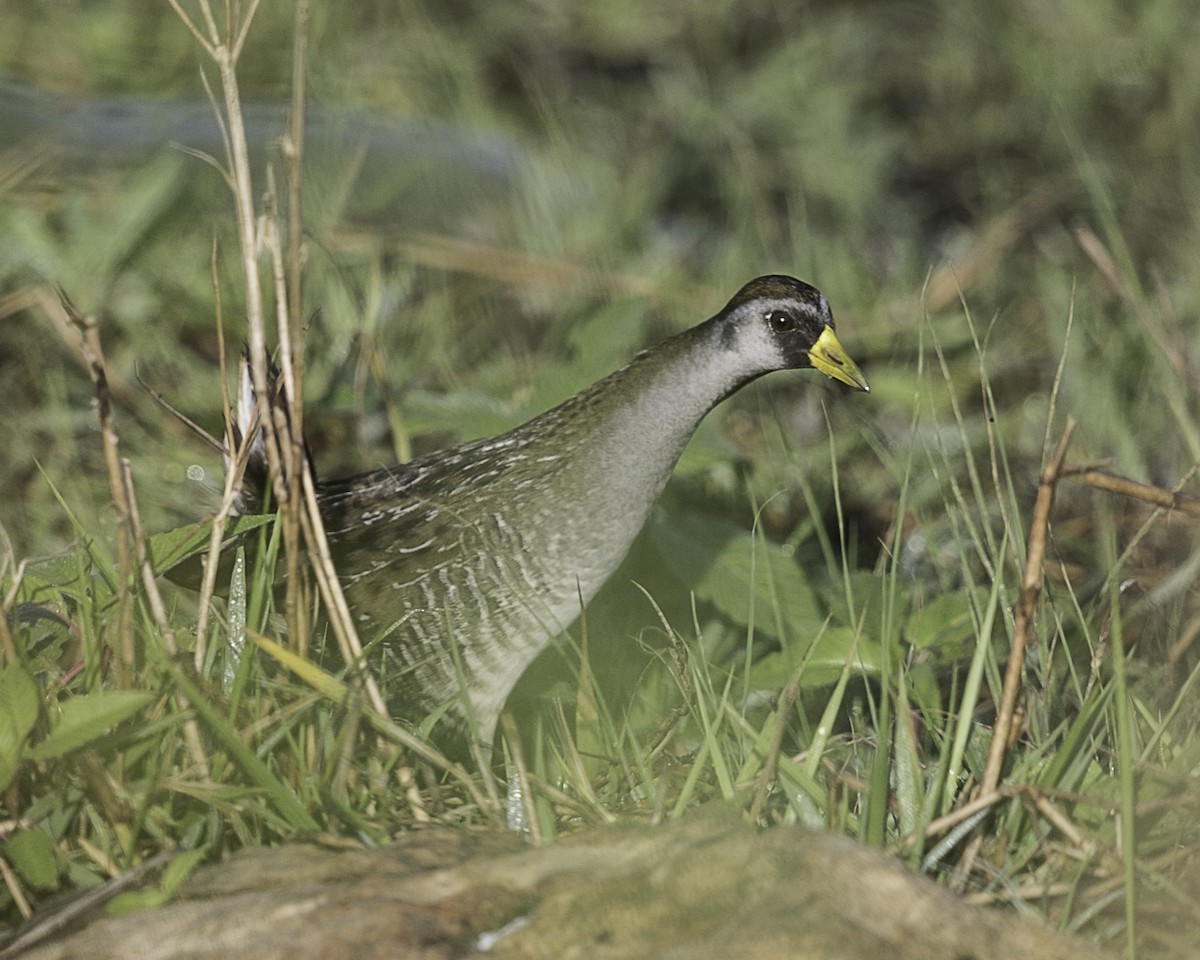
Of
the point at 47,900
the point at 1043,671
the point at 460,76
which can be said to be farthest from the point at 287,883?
the point at 460,76

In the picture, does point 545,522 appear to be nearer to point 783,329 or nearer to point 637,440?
point 637,440

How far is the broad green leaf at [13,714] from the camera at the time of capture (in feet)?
5.89

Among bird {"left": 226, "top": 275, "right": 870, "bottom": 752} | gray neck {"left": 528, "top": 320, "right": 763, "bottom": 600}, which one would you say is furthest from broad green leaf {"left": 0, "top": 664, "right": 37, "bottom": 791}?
gray neck {"left": 528, "top": 320, "right": 763, "bottom": 600}

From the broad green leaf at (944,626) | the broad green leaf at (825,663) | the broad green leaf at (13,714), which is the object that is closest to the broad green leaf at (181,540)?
the broad green leaf at (13,714)

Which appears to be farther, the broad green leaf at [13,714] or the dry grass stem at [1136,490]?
the dry grass stem at [1136,490]

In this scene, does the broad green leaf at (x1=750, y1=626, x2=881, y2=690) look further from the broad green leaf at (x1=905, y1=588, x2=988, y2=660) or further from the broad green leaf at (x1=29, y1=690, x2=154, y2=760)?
the broad green leaf at (x1=29, y1=690, x2=154, y2=760)

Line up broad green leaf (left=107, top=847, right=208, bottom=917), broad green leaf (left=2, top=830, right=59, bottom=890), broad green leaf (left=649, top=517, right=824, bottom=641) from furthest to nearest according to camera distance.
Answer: broad green leaf (left=649, top=517, right=824, bottom=641), broad green leaf (left=2, top=830, right=59, bottom=890), broad green leaf (left=107, top=847, right=208, bottom=917)

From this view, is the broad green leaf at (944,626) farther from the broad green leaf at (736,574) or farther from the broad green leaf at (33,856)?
the broad green leaf at (33,856)

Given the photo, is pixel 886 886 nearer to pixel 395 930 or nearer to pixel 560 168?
pixel 395 930

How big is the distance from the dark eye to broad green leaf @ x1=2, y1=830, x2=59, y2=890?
1373 mm

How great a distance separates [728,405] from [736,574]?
3.51 ft

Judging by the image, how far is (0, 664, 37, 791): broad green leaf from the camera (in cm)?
179

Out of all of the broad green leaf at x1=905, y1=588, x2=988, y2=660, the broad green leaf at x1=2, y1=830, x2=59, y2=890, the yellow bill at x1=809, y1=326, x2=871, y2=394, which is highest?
the yellow bill at x1=809, y1=326, x2=871, y2=394

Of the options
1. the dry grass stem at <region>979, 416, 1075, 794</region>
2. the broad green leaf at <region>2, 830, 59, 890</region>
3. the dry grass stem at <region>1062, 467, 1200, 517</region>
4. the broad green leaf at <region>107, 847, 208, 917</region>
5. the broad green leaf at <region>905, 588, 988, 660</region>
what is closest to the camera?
the broad green leaf at <region>107, 847, 208, 917</region>
